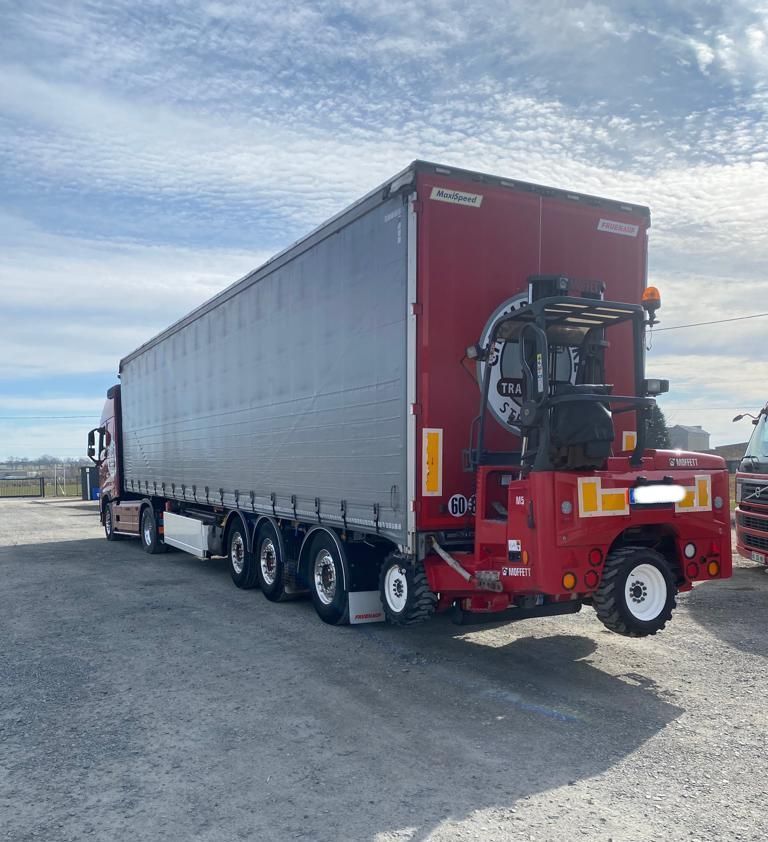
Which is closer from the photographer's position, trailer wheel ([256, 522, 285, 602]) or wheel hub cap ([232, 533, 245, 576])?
trailer wheel ([256, 522, 285, 602])

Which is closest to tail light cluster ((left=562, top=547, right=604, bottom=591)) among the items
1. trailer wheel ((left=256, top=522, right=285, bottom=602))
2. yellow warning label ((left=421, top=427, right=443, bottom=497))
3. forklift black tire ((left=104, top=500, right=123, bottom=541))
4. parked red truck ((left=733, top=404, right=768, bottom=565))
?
yellow warning label ((left=421, top=427, right=443, bottom=497))

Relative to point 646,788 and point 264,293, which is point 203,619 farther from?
point 646,788

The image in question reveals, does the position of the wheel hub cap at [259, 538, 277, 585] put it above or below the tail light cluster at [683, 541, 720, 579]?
below

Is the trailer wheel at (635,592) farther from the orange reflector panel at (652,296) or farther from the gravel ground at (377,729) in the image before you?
the orange reflector panel at (652,296)

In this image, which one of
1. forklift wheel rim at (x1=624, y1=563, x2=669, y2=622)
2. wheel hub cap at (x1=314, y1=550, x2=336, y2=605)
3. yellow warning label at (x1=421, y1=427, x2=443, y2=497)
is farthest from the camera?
wheel hub cap at (x1=314, y1=550, x2=336, y2=605)

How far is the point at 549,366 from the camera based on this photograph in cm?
614

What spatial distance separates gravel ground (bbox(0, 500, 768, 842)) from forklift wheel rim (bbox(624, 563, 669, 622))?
62 cm

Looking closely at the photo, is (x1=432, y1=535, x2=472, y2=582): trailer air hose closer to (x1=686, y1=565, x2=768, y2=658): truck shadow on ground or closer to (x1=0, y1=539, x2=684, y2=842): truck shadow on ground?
(x1=0, y1=539, x2=684, y2=842): truck shadow on ground

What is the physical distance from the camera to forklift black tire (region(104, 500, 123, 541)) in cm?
1881

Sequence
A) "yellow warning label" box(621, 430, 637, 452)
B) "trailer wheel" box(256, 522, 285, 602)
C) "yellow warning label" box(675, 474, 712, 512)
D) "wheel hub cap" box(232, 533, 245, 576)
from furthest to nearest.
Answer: "wheel hub cap" box(232, 533, 245, 576) < "trailer wheel" box(256, 522, 285, 602) < "yellow warning label" box(621, 430, 637, 452) < "yellow warning label" box(675, 474, 712, 512)

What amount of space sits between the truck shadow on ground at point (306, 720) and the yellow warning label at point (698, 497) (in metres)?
1.46

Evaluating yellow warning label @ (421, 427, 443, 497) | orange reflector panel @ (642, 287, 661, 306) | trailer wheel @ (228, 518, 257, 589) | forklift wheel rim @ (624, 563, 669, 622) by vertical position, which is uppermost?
orange reflector panel @ (642, 287, 661, 306)

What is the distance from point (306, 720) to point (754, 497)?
7718 millimetres

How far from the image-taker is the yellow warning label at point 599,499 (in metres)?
5.86
